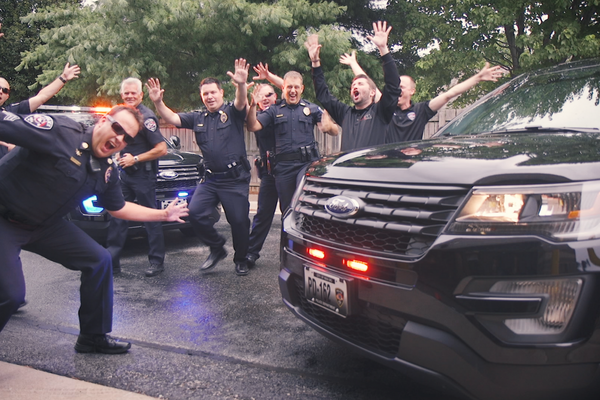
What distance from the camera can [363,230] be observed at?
2.27 meters

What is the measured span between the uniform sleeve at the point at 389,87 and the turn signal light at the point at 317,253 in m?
2.11

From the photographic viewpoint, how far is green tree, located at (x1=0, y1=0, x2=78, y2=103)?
20.4 meters

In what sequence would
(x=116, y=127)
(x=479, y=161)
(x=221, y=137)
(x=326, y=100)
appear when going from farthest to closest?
1. (x=221, y=137)
2. (x=326, y=100)
3. (x=116, y=127)
4. (x=479, y=161)

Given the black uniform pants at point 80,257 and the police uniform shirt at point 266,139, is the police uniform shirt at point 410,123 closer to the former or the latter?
the police uniform shirt at point 266,139

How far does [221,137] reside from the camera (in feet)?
16.8

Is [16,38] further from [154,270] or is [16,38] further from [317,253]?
[317,253]

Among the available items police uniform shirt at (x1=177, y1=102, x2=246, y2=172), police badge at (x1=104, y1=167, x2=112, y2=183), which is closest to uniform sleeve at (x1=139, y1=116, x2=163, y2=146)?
police uniform shirt at (x1=177, y1=102, x2=246, y2=172)

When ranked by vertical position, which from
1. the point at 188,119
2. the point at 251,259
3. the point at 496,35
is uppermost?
the point at 496,35

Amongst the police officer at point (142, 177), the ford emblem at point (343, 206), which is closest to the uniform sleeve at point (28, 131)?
the ford emblem at point (343, 206)

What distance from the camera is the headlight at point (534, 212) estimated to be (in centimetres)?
181

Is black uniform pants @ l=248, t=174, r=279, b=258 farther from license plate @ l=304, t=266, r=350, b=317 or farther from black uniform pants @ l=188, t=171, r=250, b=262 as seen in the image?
license plate @ l=304, t=266, r=350, b=317

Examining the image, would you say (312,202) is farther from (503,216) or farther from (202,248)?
(202,248)

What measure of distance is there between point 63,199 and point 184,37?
1094cm

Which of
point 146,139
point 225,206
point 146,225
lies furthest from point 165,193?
point 225,206
